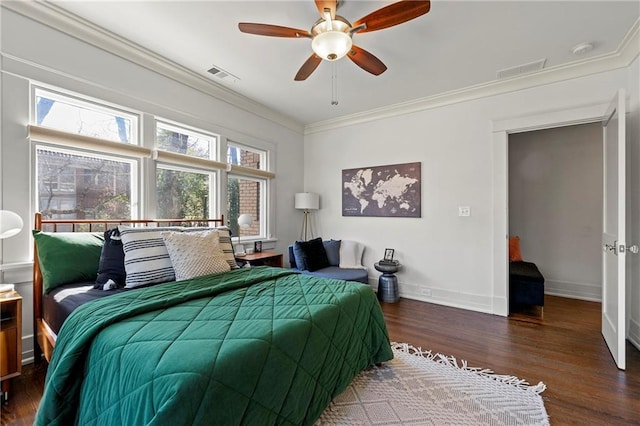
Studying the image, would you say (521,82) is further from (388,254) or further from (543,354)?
(543,354)

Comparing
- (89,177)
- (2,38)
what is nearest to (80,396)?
(89,177)

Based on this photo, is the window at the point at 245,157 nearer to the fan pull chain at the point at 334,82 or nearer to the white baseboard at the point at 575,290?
the fan pull chain at the point at 334,82

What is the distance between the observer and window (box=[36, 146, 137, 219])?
2.29 metres

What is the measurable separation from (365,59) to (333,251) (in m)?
2.67

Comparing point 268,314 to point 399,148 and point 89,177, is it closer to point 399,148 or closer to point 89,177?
point 89,177

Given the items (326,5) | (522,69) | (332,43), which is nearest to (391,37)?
A: (332,43)

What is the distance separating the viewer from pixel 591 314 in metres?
3.27

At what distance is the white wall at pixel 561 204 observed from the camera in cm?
390

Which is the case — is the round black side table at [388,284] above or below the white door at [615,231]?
below

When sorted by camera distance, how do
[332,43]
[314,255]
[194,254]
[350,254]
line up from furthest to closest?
1. [350,254]
2. [314,255]
3. [194,254]
4. [332,43]

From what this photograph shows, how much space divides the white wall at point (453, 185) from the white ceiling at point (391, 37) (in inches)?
14.1

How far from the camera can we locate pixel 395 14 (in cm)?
180

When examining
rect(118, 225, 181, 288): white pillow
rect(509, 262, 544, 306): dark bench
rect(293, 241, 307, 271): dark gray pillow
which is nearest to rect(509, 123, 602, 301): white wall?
rect(509, 262, 544, 306): dark bench

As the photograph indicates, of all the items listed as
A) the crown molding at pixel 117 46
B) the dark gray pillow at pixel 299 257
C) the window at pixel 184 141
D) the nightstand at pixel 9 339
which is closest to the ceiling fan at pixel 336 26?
the crown molding at pixel 117 46
